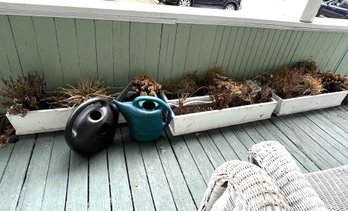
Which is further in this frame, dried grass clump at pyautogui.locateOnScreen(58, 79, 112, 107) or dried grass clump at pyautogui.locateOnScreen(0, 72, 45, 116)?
dried grass clump at pyautogui.locateOnScreen(58, 79, 112, 107)

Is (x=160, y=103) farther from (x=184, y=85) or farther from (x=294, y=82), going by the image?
(x=294, y=82)

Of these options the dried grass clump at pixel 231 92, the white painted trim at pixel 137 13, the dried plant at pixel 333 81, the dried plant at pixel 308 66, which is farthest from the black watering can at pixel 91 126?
the dried plant at pixel 333 81

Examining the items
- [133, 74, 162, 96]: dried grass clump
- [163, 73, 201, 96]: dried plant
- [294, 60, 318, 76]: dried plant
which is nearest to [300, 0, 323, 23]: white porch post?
[294, 60, 318, 76]: dried plant

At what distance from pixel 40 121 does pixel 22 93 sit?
0.25 metres

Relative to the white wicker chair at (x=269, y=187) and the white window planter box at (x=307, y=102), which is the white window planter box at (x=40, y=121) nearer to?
the white wicker chair at (x=269, y=187)

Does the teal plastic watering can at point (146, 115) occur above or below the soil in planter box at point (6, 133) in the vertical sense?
above

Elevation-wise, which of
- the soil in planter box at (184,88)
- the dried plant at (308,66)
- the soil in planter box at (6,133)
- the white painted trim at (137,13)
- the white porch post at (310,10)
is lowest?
the soil in planter box at (6,133)

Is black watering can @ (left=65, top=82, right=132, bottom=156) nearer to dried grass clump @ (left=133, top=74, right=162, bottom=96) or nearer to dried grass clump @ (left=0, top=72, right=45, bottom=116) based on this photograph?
dried grass clump @ (left=133, top=74, right=162, bottom=96)

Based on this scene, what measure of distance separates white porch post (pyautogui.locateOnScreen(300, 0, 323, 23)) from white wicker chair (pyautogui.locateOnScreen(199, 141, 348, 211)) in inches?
68.9

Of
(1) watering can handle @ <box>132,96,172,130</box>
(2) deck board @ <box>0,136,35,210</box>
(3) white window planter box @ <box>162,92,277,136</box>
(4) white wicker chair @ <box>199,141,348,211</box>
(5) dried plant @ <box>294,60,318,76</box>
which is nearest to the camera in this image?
(4) white wicker chair @ <box>199,141,348,211</box>

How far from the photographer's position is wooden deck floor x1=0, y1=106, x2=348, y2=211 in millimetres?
1397

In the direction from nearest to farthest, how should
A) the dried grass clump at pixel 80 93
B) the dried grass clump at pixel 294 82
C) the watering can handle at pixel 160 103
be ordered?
1. the watering can handle at pixel 160 103
2. the dried grass clump at pixel 80 93
3. the dried grass clump at pixel 294 82

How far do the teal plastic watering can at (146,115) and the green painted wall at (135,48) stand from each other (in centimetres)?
41

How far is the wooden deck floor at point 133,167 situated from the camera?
140cm
